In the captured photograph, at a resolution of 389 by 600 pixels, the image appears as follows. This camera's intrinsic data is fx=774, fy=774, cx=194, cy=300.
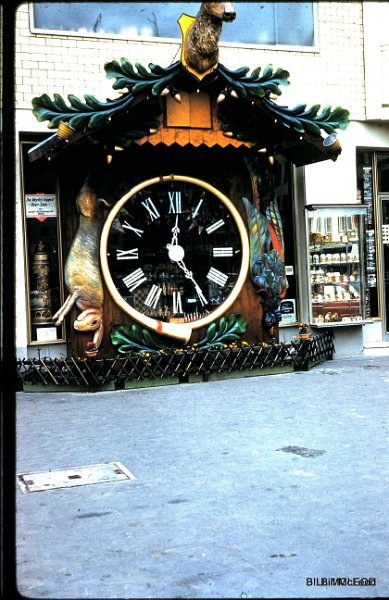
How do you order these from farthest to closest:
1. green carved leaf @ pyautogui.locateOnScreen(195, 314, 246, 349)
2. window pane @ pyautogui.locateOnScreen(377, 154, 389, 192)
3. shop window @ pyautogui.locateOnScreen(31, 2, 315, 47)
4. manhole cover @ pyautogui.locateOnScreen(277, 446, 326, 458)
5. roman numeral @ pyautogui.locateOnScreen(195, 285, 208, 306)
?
window pane @ pyautogui.locateOnScreen(377, 154, 389, 192), shop window @ pyautogui.locateOnScreen(31, 2, 315, 47), roman numeral @ pyautogui.locateOnScreen(195, 285, 208, 306), green carved leaf @ pyautogui.locateOnScreen(195, 314, 246, 349), manhole cover @ pyautogui.locateOnScreen(277, 446, 326, 458)

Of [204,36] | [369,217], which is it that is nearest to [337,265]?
[369,217]

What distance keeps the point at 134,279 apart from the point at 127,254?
0.38m

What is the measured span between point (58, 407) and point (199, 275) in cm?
325

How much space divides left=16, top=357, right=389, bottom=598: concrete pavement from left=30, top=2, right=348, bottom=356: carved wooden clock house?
6.32 ft

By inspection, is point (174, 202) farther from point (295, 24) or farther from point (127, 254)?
point (295, 24)

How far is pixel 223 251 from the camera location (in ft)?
39.5

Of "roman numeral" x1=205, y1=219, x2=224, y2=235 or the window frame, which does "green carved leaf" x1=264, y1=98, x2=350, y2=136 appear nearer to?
"roman numeral" x1=205, y1=219, x2=224, y2=235

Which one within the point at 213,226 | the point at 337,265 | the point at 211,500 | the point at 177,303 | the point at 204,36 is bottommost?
the point at 211,500

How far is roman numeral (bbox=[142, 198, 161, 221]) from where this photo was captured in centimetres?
1148

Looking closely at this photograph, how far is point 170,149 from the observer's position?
11.6 metres

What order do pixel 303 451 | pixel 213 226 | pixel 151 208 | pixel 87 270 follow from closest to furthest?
pixel 303 451, pixel 87 270, pixel 151 208, pixel 213 226

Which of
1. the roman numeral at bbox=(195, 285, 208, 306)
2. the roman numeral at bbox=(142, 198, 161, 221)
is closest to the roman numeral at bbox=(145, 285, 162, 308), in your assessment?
the roman numeral at bbox=(195, 285, 208, 306)

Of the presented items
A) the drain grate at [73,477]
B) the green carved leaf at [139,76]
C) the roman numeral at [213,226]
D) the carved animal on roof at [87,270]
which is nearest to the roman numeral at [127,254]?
the carved animal on roof at [87,270]

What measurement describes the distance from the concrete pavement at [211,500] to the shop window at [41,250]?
2.43 metres
